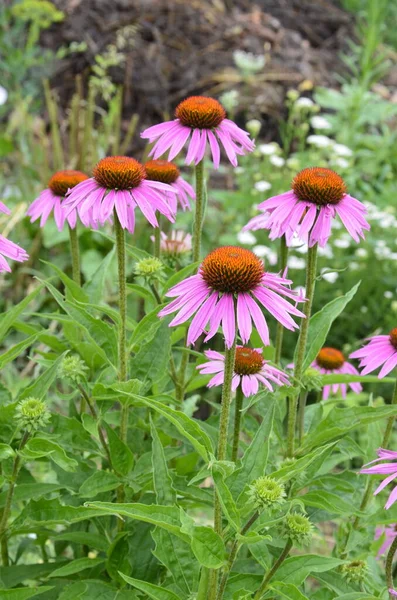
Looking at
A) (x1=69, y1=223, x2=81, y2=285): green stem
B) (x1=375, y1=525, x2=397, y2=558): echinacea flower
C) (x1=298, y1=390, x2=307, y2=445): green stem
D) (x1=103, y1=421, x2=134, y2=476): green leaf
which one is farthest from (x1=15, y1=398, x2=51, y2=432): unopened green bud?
(x1=375, y1=525, x2=397, y2=558): echinacea flower

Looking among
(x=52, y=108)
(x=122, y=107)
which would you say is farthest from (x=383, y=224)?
(x=122, y=107)

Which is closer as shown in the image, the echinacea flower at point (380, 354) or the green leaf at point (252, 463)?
the green leaf at point (252, 463)

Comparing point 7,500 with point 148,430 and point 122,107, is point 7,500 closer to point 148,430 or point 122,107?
point 148,430

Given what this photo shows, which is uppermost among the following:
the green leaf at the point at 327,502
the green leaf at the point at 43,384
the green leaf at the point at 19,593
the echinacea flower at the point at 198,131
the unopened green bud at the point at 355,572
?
the echinacea flower at the point at 198,131

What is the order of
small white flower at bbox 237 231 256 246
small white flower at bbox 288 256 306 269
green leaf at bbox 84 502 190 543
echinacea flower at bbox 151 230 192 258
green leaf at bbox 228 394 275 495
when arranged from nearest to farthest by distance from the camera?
green leaf at bbox 84 502 190 543, green leaf at bbox 228 394 275 495, echinacea flower at bbox 151 230 192 258, small white flower at bbox 288 256 306 269, small white flower at bbox 237 231 256 246

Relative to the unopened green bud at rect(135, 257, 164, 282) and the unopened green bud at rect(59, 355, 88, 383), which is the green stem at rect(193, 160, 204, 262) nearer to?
the unopened green bud at rect(135, 257, 164, 282)

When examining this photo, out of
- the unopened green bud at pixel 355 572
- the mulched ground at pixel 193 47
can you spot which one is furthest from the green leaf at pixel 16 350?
the mulched ground at pixel 193 47

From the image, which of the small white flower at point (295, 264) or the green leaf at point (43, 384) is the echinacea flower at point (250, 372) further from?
the small white flower at point (295, 264)
